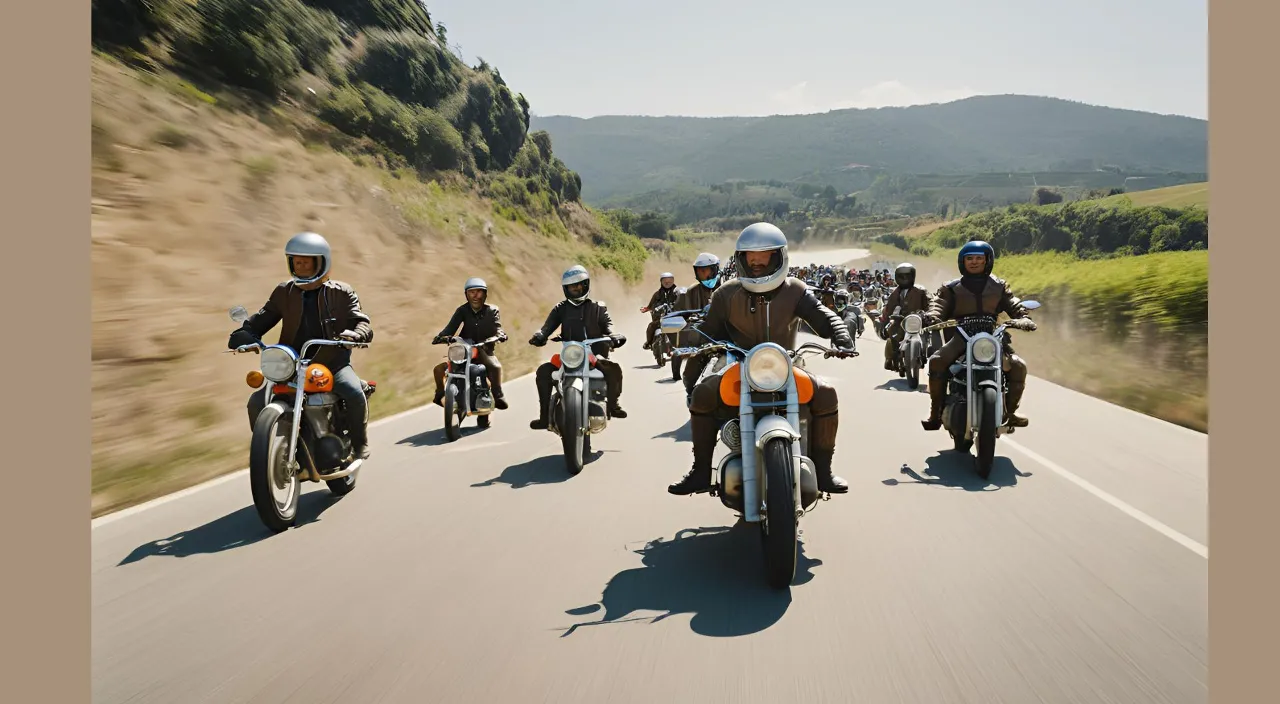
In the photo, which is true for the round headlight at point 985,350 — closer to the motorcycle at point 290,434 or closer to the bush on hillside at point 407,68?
the motorcycle at point 290,434

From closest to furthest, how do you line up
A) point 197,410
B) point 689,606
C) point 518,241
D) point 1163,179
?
point 689,606, point 197,410, point 518,241, point 1163,179

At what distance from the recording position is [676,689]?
379 centimetres

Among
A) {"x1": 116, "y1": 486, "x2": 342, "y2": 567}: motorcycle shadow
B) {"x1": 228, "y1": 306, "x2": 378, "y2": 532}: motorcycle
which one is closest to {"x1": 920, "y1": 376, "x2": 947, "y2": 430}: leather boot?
{"x1": 228, "y1": 306, "x2": 378, "y2": 532}: motorcycle

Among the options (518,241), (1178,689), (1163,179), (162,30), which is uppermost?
(1163,179)

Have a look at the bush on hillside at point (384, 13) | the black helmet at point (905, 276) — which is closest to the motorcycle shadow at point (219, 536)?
the black helmet at point (905, 276)

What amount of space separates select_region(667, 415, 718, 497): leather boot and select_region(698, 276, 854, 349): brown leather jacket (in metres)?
0.59

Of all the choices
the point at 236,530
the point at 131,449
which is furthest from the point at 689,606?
the point at 131,449

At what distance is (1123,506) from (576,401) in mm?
4668

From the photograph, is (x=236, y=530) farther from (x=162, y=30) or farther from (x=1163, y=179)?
(x=1163, y=179)

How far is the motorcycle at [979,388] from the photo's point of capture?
798 centimetres

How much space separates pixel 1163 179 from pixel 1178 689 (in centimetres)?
21551

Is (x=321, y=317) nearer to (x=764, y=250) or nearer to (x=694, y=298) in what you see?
(x=764, y=250)

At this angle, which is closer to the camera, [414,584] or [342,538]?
[414,584]

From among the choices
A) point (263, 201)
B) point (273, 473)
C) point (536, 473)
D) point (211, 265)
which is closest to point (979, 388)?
point (536, 473)
